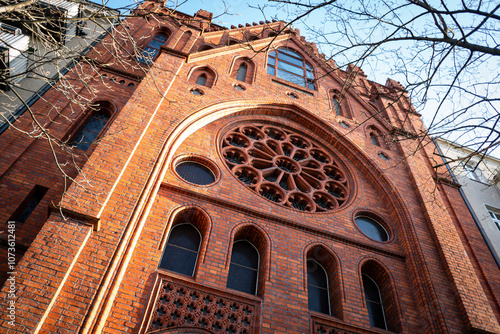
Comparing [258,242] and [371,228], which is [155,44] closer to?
[258,242]

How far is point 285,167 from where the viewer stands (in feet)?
32.5

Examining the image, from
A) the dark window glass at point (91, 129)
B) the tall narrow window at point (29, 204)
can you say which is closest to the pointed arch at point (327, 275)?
the tall narrow window at point (29, 204)

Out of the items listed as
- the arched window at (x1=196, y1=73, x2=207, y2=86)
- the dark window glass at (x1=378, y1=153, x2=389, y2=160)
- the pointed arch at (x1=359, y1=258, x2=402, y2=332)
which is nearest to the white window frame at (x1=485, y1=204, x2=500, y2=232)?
the dark window glass at (x1=378, y1=153, x2=389, y2=160)

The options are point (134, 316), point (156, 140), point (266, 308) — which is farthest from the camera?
point (156, 140)

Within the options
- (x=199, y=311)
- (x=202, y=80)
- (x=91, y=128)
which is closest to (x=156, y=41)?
(x=202, y=80)

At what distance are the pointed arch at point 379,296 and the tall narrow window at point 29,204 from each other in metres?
6.23

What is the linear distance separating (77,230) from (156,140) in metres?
2.68

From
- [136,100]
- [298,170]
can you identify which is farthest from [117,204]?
[298,170]

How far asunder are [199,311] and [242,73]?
843cm

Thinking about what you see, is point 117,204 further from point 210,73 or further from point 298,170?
point 210,73

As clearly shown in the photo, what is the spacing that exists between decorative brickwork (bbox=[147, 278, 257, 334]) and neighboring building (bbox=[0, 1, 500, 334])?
0.02 meters

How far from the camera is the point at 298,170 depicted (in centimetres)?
962

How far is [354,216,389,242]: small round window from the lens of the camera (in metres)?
8.83

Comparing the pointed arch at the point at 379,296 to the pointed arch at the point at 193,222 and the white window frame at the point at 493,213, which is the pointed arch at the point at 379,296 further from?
the white window frame at the point at 493,213
